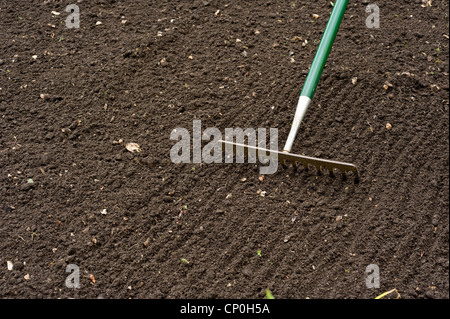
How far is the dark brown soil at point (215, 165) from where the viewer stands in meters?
2.29

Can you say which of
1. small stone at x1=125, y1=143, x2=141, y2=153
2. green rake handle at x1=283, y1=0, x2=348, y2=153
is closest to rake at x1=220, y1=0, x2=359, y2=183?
green rake handle at x1=283, y1=0, x2=348, y2=153

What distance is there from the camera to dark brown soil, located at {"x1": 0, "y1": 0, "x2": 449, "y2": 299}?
2291mm

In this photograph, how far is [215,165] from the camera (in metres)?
2.68

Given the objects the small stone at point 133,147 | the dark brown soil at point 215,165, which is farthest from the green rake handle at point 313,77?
the small stone at point 133,147

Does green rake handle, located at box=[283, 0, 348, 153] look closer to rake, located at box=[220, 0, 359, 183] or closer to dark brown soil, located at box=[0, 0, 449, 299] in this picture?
rake, located at box=[220, 0, 359, 183]

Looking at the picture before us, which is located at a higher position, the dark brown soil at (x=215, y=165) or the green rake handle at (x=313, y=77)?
the green rake handle at (x=313, y=77)

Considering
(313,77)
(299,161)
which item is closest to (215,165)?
(299,161)

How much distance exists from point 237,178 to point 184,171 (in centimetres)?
30

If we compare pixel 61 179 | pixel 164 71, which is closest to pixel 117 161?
pixel 61 179

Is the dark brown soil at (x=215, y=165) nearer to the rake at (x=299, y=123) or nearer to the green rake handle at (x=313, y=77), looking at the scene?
the rake at (x=299, y=123)

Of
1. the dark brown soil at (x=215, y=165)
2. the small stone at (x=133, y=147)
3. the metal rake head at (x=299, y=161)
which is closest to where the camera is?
the dark brown soil at (x=215, y=165)

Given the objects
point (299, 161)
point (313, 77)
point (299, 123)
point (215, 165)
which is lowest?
point (215, 165)

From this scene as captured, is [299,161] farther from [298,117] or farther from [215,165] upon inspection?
[215,165]

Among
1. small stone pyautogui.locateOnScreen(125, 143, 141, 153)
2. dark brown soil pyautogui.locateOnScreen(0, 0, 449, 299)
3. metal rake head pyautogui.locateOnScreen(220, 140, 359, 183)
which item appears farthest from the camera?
small stone pyautogui.locateOnScreen(125, 143, 141, 153)
